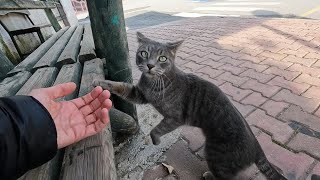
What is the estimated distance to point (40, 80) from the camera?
1.94 m

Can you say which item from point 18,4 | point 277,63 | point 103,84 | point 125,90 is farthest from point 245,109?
point 18,4

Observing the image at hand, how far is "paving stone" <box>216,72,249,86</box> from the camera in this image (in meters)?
3.32

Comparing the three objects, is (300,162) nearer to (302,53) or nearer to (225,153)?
(225,153)

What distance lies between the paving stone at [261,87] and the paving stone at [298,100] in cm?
8

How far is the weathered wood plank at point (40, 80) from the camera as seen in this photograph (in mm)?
1804

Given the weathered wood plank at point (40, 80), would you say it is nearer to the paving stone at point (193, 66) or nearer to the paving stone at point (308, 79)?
the paving stone at point (193, 66)

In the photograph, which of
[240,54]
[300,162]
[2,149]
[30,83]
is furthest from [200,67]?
[2,149]

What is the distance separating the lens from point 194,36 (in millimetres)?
5957

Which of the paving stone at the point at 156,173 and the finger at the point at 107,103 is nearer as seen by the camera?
the finger at the point at 107,103

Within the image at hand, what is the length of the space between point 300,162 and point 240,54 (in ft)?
8.82

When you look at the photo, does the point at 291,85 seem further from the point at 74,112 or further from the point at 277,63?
the point at 74,112

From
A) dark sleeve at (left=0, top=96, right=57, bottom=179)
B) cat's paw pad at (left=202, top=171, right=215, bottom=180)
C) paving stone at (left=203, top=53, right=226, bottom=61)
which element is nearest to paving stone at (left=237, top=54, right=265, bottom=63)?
paving stone at (left=203, top=53, right=226, bottom=61)

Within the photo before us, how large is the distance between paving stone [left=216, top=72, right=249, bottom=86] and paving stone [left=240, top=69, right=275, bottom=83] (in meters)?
0.13

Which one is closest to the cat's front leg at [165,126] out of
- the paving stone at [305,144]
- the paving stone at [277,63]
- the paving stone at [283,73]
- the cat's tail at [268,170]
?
the cat's tail at [268,170]
